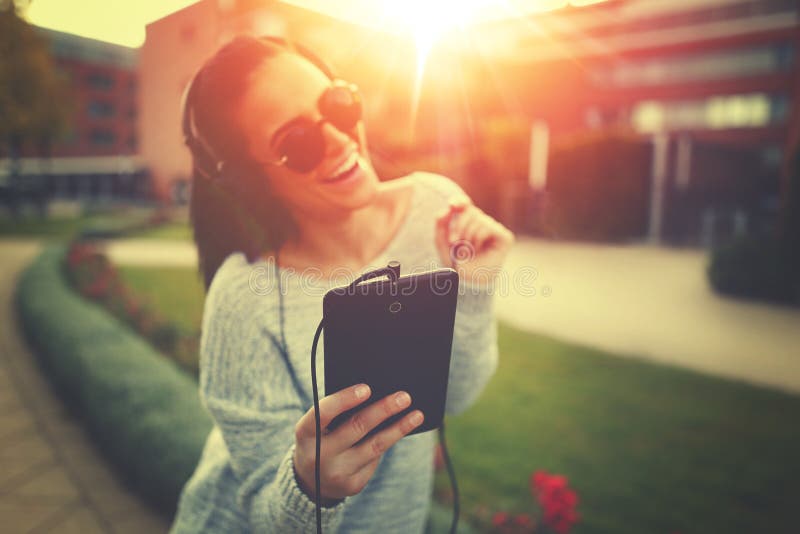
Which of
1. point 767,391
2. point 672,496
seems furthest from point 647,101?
point 672,496

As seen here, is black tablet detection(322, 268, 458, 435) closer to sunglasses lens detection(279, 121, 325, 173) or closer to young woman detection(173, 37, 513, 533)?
young woman detection(173, 37, 513, 533)

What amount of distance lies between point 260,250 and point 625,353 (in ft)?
17.0

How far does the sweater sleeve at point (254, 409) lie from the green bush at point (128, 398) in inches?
74.7

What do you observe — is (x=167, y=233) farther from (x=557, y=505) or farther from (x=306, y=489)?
(x=306, y=489)

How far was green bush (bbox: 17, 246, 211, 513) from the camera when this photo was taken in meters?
2.86

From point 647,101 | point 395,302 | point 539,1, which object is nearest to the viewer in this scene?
point 395,302

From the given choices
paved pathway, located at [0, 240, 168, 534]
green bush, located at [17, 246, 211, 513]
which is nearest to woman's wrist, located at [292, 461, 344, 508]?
green bush, located at [17, 246, 211, 513]

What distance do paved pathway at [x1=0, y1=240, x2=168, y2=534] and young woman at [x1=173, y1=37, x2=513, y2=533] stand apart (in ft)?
6.86

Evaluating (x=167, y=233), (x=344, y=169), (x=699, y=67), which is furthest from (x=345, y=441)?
(x=699, y=67)

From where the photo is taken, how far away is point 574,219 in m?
13.3

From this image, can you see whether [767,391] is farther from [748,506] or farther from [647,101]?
[647,101]

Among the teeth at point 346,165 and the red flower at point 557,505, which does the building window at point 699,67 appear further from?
the teeth at point 346,165

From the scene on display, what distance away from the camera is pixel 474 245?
107 cm

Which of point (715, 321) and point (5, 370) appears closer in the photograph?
point (5, 370)
